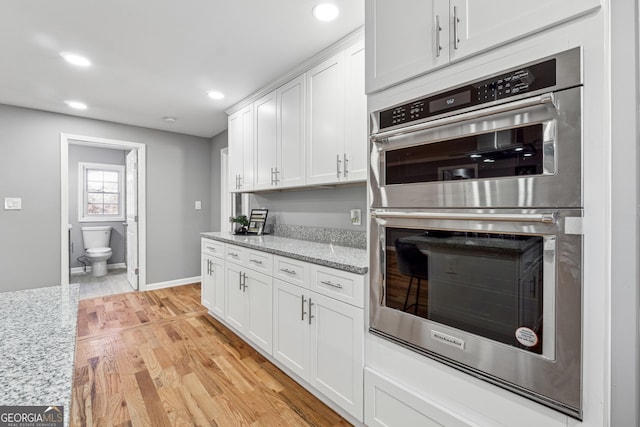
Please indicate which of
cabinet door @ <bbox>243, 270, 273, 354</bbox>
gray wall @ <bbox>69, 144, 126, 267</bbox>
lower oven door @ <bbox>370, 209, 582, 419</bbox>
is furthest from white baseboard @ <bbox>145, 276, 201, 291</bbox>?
lower oven door @ <bbox>370, 209, 582, 419</bbox>

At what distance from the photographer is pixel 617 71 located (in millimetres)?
1029

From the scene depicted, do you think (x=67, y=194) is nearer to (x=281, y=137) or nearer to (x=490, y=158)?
(x=281, y=137)

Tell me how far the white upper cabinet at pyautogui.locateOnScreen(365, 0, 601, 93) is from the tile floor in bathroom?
15.2 ft

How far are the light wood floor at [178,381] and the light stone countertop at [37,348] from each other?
0.81 metres

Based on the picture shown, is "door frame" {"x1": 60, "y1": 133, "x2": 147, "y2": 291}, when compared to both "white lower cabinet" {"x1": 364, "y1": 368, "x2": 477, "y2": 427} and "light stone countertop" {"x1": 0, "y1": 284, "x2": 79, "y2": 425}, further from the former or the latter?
"white lower cabinet" {"x1": 364, "y1": 368, "x2": 477, "y2": 427}

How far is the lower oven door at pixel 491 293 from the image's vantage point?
91 cm

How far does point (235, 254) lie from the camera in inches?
107

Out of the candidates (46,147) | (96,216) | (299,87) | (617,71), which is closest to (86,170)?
(96,216)

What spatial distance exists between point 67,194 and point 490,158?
4.61 m

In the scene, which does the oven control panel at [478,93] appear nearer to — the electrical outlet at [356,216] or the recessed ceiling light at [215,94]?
the electrical outlet at [356,216]

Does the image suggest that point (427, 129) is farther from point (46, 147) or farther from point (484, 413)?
point (46, 147)

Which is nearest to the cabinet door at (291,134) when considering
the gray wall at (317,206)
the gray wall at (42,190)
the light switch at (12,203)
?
the gray wall at (317,206)

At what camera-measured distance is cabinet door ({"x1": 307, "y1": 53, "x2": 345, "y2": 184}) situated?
2172 mm

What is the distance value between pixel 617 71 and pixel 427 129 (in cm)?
63
